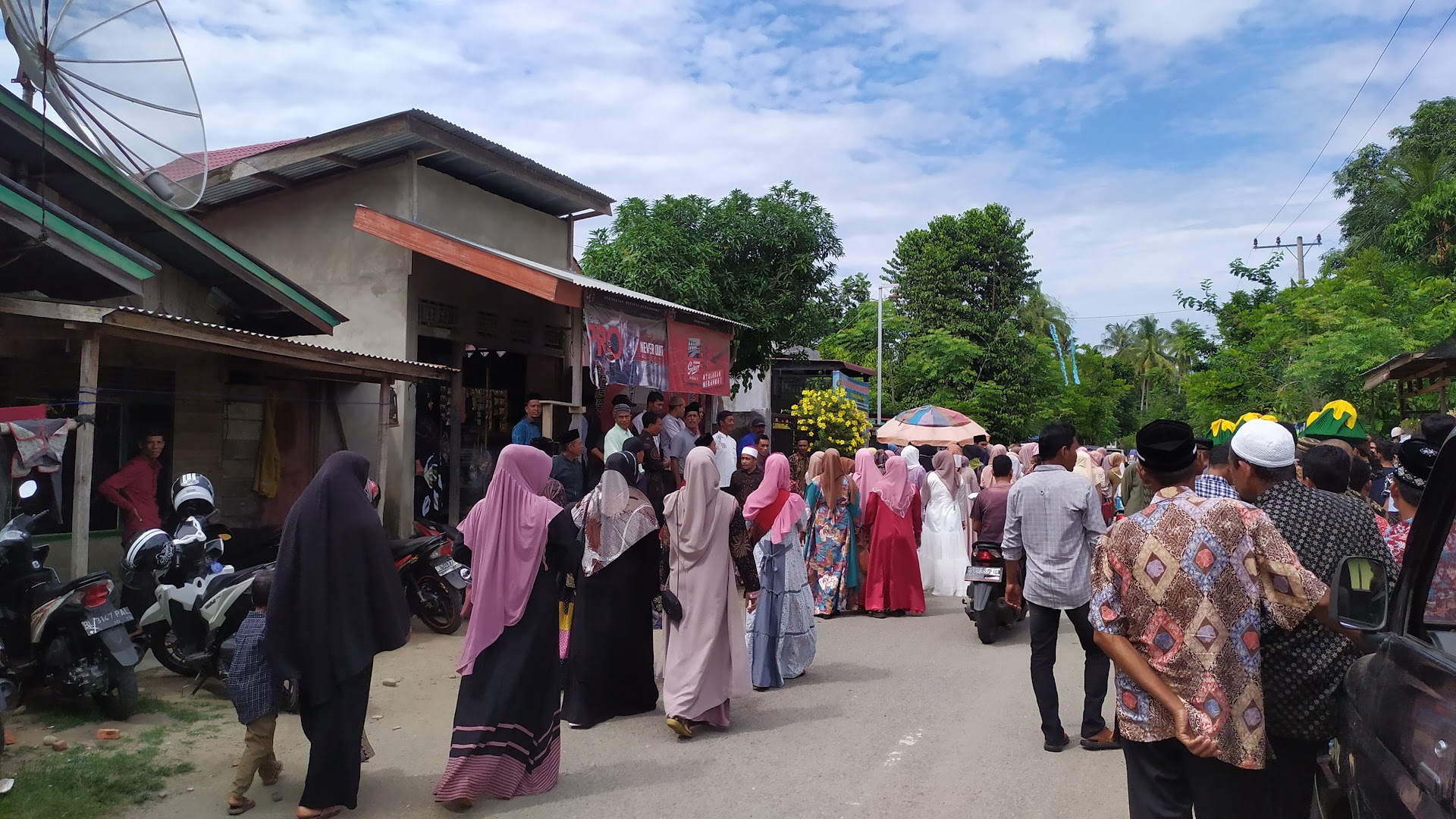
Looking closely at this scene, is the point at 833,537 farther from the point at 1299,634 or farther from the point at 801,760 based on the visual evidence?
the point at 1299,634

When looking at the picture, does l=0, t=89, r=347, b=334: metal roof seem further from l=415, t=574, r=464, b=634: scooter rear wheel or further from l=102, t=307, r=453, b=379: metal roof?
l=415, t=574, r=464, b=634: scooter rear wheel

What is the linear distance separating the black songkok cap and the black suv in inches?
24.0

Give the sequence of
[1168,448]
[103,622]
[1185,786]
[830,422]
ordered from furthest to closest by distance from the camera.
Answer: [830,422] → [103,622] → [1168,448] → [1185,786]

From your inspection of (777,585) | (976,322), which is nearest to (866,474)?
(777,585)

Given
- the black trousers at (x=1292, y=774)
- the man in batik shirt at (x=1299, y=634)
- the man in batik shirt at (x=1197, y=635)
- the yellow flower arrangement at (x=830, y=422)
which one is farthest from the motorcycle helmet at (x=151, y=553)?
the yellow flower arrangement at (x=830, y=422)

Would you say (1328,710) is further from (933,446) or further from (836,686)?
(933,446)

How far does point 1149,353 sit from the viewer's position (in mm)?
72375

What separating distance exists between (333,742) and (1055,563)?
3.88 metres

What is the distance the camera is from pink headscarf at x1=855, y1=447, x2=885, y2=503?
10.3m

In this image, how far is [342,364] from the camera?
9.34 meters

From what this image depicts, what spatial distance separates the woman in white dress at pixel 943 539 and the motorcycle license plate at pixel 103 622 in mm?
8068

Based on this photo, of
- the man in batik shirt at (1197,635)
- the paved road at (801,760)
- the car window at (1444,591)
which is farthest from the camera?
the paved road at (801,760)

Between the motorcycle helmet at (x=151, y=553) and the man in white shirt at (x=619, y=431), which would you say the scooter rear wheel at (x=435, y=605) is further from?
the motorcycle helmet at (x=151, y=553)

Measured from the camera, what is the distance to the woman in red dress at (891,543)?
33.7 ft
